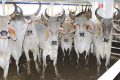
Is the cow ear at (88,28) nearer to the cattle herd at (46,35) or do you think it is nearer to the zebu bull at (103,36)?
the cattle herd at (46,35)

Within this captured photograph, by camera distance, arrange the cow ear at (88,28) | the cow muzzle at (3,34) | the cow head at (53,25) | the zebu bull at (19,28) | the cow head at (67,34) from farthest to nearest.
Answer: the cow head at (67,34) → the cow ear at (88,28) → the cow head at (53,25) → the zebu bull at (19,28) → the cow muzzle at (3,34)

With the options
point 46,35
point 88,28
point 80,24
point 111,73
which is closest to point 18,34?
point 46,35

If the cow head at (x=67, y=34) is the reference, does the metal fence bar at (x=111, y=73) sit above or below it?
below

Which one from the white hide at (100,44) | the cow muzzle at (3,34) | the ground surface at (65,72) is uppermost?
the cow muzzle at (3,34)

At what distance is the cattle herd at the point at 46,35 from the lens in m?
6.93

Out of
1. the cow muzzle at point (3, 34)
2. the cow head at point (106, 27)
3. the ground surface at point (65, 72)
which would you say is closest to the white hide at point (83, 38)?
the cow head at point (106, 27)

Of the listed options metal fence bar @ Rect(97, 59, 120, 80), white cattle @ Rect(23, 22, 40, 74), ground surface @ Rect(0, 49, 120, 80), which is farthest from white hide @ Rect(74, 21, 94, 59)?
metal fence bar @ Rect(97, 59, 120, 80)

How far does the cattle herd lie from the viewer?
6.93 m

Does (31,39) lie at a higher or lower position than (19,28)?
lower

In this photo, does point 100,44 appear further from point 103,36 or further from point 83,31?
point 83,31

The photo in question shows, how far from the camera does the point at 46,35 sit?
7.53m

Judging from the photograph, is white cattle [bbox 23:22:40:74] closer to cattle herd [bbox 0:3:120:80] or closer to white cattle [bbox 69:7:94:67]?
cattle herd [bbox 0:3:120:80]

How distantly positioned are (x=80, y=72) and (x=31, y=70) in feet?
4.66

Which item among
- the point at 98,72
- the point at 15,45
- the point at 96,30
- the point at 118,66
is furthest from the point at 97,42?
the point at 118,66
